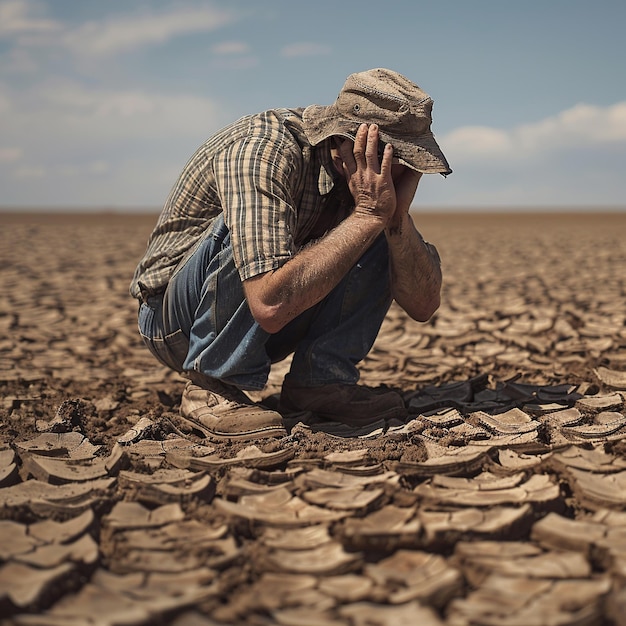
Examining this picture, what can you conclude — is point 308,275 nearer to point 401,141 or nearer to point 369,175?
point 369,175

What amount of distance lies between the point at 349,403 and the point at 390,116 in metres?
0.80

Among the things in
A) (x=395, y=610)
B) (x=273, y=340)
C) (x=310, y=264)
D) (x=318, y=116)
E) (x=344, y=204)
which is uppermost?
(x=318, y=116)

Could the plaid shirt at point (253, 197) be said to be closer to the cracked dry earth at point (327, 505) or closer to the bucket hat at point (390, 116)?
the bucket hat at point (390, 116)

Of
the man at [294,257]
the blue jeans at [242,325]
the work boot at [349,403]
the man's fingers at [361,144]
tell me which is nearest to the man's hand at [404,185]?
the man at [294,257]

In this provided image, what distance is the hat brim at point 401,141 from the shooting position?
1806 mm

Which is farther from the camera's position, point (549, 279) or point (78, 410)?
point (549, 279)

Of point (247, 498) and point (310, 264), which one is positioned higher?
point (310, 264)

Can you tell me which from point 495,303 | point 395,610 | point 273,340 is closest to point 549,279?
point 495,303

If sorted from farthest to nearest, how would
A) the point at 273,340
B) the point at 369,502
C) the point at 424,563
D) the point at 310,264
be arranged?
the point at 273,340 → the point at 310,264 → the point at 369,502 → the point at 424,563

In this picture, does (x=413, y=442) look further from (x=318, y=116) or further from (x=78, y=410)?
(x=78, y=410)

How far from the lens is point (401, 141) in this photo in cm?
182

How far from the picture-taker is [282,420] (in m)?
2.03

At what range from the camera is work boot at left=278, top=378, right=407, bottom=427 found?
2.15m

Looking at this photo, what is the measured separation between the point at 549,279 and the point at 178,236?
12.8 ft
